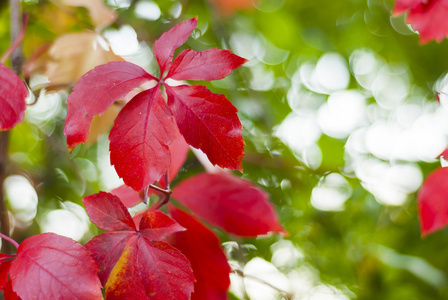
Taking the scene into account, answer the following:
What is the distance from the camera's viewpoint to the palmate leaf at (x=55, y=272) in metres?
0.29

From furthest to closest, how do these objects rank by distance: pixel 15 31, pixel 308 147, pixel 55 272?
pixel 308 147 < pixel 15 31 < pixel 55 272

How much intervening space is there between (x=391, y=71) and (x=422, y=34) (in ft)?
4.57

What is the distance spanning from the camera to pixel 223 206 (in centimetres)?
48

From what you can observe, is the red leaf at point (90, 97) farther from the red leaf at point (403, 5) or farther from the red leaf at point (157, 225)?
the red leaf at point (403, 5)

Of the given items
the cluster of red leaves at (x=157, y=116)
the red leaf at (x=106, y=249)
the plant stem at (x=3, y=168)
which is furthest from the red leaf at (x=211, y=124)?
the plant stem at (x=3, y=168)

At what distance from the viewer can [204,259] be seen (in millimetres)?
432

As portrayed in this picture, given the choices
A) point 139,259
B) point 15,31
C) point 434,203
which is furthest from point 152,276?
point 15,31

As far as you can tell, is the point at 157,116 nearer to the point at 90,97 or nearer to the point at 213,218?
the point at 90,97

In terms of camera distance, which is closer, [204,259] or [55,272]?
[55,272]

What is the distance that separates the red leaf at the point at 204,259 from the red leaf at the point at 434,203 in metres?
0.25

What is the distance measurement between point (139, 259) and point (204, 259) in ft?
0.41

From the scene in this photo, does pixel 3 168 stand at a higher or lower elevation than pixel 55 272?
lower

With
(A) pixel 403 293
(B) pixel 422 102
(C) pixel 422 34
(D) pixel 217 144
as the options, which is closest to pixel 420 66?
(B) pixel 422 102

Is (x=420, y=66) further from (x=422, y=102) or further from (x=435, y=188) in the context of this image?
(x=435, y=188)
